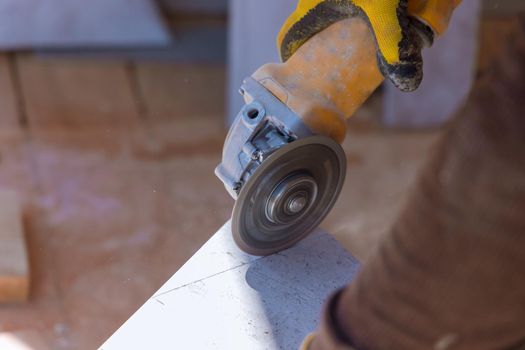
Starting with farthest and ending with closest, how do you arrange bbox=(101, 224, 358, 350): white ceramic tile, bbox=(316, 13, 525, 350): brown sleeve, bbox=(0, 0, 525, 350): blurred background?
bbox=(0, 0, 525, 350): blurred background → bbox=(101, 224, 358, 350): white ceramic tile → bbox=(316, 13, 525, 350): brown sleeve

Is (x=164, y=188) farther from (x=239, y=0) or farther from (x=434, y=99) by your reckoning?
(x=434, y=99)

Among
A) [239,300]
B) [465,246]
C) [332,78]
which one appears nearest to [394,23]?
[332,78]

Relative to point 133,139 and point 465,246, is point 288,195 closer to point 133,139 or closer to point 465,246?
point 465,246

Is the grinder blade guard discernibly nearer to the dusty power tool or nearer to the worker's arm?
the dusty power tool

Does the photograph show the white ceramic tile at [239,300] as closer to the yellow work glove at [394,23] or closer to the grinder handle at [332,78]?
the grinder handle at [332,78]

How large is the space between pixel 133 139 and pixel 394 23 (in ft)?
A: 8.45

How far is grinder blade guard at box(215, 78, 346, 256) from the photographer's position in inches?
62.5

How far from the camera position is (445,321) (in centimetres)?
93

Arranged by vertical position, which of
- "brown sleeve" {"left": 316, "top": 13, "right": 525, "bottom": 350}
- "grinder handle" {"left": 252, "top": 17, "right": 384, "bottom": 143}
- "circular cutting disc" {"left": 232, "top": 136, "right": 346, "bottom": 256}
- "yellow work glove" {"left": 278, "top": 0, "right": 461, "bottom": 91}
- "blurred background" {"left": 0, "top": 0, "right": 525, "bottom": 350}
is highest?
"brown sleeve" {"left": 316, "top": 13, "right": 525, "bottom": 350}

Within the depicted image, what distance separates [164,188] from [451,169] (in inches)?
115

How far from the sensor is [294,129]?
1.60 meters

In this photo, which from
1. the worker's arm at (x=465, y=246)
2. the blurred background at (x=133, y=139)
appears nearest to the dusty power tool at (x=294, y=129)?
the worker's arm at (x=465, y=246)

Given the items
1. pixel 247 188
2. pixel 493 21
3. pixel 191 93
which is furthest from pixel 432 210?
pixel 493 21

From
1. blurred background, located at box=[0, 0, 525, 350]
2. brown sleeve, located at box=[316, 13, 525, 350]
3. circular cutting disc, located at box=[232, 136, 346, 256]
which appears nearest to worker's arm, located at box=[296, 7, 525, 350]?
A: brown sleeve, located at box=[316, 13, 525, 350]
